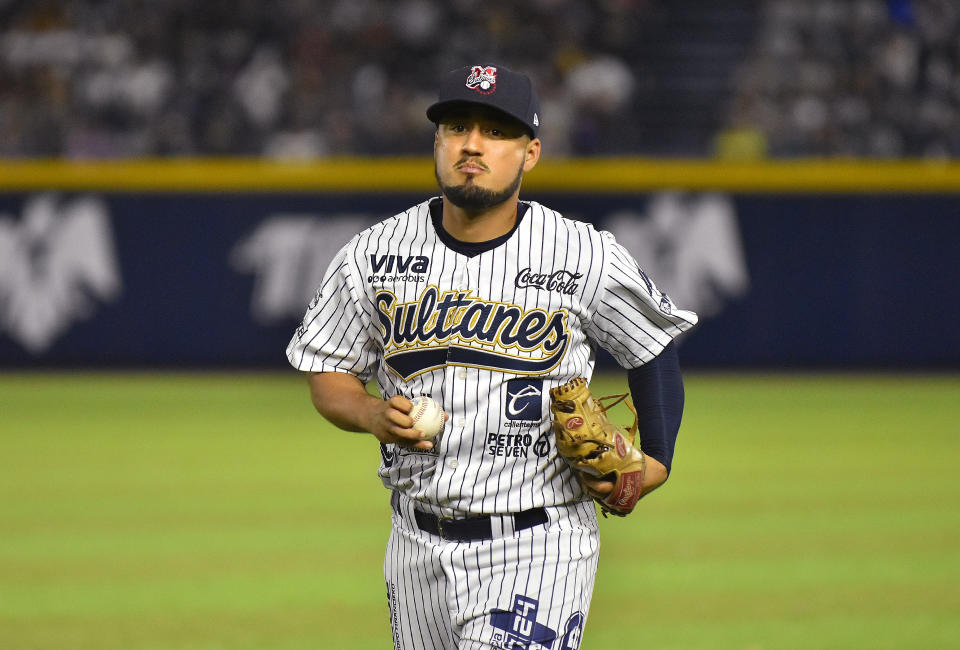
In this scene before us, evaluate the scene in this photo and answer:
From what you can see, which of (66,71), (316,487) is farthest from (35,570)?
(66,71)

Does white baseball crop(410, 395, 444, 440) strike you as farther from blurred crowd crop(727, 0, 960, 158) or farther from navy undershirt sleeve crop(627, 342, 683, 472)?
blurred crowd crop(727, 0, 960, 158)

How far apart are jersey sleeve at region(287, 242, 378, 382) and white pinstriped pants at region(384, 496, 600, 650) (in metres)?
0.43

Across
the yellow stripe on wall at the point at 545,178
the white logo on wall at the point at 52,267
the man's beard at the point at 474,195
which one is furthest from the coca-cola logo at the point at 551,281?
the white logo on wall at the point at 52,267

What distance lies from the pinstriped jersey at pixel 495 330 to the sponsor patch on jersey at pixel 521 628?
9.6 inches

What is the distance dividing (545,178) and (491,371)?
36.1 feet

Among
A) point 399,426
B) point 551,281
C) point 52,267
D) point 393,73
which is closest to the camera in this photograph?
point 399,426

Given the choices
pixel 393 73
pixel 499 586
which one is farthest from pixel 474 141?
pixel 393 73

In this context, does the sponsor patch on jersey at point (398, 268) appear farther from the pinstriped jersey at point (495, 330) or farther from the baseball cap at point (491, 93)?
the baseball cap at point (491, 93)

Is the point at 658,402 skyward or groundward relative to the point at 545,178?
groundward

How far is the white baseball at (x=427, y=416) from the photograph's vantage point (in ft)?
11.4

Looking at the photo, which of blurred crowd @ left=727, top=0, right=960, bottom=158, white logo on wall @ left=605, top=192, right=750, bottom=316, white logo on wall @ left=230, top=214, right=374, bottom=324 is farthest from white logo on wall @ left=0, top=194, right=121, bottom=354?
blurred crowd @ left=727, top=0, right=960, bottom=158

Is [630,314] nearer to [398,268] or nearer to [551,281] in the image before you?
[551,281]

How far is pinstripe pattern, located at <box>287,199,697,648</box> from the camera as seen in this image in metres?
3.61

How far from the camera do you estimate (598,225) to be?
14523 mm
